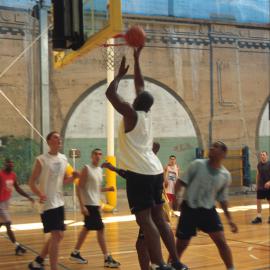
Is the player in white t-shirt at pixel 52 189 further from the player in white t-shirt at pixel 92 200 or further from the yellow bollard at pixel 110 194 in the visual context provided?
the yellow bollard at pixel 110 194

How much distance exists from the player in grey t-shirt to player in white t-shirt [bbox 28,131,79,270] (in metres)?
1.40

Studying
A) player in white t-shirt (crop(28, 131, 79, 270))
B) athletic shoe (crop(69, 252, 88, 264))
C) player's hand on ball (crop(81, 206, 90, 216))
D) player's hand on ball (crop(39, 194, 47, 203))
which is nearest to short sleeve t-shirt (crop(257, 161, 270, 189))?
athletic shoe (crop(69, 252, 88, 264))

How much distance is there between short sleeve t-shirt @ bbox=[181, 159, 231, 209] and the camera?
5.27m

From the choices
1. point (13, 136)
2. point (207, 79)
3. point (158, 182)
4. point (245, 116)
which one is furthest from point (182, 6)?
point (158, 182)

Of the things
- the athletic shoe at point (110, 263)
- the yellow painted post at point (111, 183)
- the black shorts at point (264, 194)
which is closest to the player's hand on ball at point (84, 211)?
the athletic shoe at point (110, 263)

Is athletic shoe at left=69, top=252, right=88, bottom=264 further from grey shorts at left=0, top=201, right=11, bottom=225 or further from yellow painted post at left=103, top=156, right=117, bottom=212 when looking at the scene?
yellow painted post at left=103, top=156, right=117, bottom=212

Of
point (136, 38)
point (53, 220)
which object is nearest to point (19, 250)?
point (53, 220)

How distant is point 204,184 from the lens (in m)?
5.26

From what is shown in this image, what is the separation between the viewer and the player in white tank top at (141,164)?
4420mm

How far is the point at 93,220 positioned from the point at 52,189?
1.33 m

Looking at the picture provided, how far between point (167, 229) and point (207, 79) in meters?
12.6

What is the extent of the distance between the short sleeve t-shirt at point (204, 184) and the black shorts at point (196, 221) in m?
0.06

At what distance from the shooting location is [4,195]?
7543 millimetres

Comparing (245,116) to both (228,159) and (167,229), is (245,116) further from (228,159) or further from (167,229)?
(167,229)
